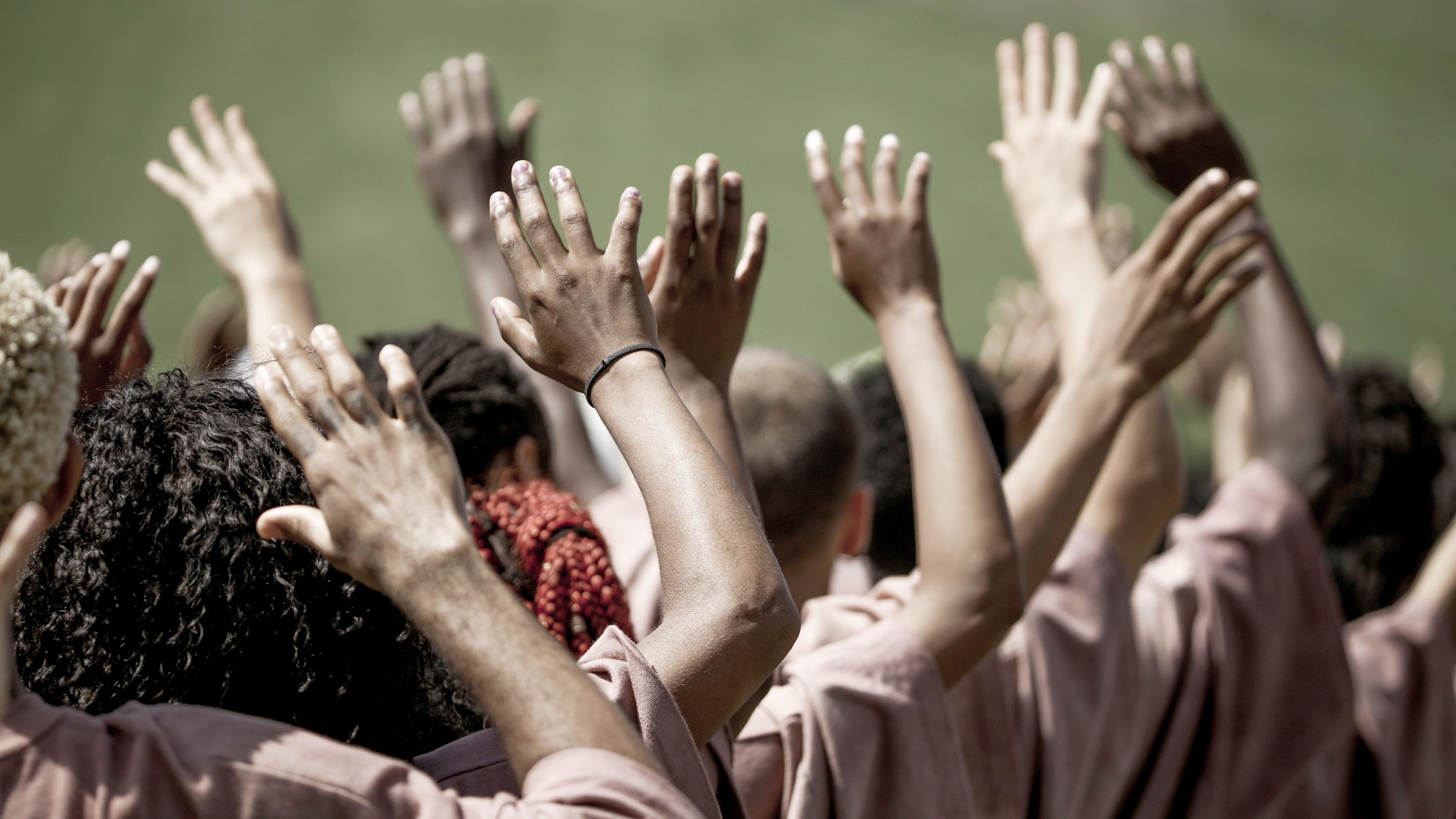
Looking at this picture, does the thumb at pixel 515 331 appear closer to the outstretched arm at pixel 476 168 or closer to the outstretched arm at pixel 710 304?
the outstretched arm at pixel 710 304

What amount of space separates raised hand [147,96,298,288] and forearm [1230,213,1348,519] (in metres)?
1.19

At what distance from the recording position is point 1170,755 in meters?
1.39

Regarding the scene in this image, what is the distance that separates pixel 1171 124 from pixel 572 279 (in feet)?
3.64

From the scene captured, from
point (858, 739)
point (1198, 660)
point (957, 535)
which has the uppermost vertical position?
point (957, 535)

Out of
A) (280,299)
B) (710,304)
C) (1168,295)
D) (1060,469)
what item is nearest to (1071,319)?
(1168,295)

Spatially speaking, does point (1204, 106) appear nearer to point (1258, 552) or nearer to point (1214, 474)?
point (1258, 552)

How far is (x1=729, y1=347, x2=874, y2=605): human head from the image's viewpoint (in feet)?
4.40

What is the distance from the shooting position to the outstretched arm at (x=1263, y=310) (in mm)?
1486

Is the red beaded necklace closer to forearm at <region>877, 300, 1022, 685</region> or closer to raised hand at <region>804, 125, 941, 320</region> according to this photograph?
forearm at <region>877, 300, 1022, 685</region>

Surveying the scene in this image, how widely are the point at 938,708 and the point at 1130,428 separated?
51cm

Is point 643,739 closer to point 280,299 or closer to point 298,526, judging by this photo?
point 298,526

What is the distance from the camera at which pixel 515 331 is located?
2.79 ft

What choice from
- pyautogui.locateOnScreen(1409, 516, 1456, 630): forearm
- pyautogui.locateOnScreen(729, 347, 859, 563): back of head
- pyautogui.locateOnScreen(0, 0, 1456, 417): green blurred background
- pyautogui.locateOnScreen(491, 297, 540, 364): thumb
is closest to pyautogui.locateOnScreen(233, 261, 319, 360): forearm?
pyautogui.locateOnScreen(729, 347, 859, 563): back of head

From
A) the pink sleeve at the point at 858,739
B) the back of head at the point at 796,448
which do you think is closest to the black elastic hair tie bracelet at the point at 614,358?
the pink sleeve at the point at 858,739
